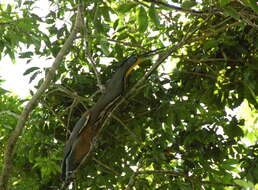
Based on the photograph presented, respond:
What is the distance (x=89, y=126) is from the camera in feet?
6.56

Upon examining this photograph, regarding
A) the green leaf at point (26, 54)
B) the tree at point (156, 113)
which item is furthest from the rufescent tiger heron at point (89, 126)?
the green leaf at point (26, 54)

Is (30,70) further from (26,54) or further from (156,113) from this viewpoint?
(156,113)

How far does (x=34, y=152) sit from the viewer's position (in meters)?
2.54

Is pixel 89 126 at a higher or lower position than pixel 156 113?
lower

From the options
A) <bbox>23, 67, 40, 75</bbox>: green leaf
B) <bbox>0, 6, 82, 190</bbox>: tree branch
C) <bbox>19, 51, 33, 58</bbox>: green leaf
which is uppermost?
<bbox>19, 51, 33, 58</bbox>: green leaf

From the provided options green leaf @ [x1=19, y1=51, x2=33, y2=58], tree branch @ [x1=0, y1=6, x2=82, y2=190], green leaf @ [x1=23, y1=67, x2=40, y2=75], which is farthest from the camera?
green leaf @ [x1=19, y1=51, x2=33, y2=58]

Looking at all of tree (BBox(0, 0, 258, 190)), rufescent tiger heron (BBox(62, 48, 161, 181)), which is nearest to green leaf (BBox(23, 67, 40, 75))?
tree (BBox(0, 0, 258, 190))

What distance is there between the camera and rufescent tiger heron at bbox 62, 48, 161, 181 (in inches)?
78.3

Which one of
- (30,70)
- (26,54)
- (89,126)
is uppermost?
(26,54)

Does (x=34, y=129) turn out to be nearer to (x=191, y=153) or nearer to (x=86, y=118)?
(x=86, y=118)

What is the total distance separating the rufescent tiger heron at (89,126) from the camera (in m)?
1.99

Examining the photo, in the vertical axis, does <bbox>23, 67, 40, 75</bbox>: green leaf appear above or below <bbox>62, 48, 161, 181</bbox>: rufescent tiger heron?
above

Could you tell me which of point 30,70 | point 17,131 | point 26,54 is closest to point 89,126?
point 17,131

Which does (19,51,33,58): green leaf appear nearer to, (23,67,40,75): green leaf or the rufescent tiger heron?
(23,67,40,75): green leaf
